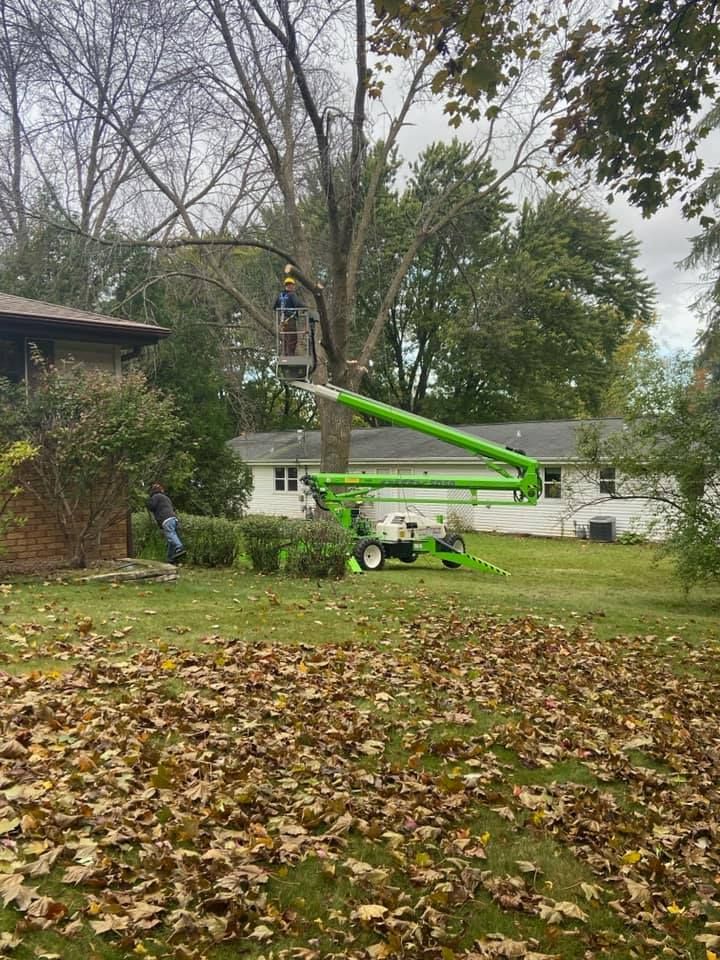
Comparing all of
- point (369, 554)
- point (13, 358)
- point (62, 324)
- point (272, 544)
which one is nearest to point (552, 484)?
point (369, 554)

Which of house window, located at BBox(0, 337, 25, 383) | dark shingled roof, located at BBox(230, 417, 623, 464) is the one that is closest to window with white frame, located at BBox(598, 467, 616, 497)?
dark shingled roof, located at BBox(230, 417, 623, 464)

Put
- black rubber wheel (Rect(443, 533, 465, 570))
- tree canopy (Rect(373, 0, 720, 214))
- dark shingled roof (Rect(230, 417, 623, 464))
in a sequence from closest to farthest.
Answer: tree canopy (Rect(373, 0, 720, 214))
black rubber wheel (Rect(443, 533, 465, 570))
dark shingled roof (Rect(230, 417, 623, 464))

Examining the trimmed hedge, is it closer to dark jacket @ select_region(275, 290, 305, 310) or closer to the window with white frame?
dark jacket @ select_region(275, 290, 305, 310)

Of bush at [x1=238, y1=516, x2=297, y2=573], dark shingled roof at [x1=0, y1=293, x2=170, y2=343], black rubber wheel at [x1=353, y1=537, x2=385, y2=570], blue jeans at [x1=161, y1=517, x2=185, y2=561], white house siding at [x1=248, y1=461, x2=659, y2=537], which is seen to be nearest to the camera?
dark shingled roof at [x1=0, y1=293, x2=170, y2=343]

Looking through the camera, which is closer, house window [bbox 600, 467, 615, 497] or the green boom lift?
house window [bbox 600, 467, 615, 497]

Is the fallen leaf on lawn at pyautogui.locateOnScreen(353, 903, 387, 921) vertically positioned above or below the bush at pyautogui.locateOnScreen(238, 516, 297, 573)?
below

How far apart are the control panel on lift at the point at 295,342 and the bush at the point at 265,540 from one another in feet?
10.6

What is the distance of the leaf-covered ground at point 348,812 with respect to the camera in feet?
11.5

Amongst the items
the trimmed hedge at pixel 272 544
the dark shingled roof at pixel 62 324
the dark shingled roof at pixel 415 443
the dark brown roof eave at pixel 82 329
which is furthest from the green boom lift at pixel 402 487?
the dark shingled roof at pixel 415 443

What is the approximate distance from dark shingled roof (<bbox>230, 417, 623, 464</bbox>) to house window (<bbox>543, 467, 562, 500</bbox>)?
1.99 ft

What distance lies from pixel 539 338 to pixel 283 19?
2240 cm

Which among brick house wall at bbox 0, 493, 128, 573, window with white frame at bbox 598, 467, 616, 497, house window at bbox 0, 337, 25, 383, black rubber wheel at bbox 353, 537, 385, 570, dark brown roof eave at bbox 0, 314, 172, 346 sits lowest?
black rubber wheel at bbox 353, 537, 385, 570

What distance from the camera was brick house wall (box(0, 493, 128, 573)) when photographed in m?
12.1

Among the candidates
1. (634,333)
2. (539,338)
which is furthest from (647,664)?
(634,333)
